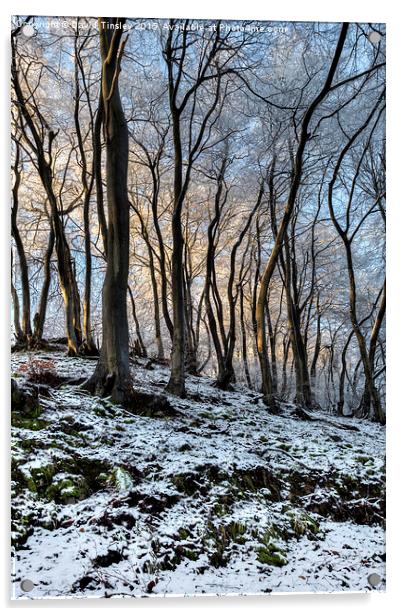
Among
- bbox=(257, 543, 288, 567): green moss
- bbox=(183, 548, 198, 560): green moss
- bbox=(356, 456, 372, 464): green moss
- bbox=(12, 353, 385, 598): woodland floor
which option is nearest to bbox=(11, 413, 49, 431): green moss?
bbox=(12, 353, 385, 598): woodland floor

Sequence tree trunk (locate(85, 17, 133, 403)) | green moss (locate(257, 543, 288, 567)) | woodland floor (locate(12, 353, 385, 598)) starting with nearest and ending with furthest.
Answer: woodland floor (locate(12, 353, 385, 598)), green moss (locate(257, 543, 288, 567)), tree trunk (locate(85, 17, 133, 403))

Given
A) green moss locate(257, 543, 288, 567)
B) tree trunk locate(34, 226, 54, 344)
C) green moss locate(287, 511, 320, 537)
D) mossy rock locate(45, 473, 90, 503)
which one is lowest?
green moss locate(257, 543, 288, 567)

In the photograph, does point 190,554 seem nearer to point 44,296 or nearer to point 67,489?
point 67,489

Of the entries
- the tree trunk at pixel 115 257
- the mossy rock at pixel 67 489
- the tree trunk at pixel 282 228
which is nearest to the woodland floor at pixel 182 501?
the mossy rock at pixel 67 489

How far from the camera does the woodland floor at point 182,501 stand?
7.19 feet

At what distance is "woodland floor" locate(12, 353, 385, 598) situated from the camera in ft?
7.19

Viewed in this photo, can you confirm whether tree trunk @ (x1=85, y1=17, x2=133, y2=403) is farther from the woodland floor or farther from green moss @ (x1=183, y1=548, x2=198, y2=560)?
green moss @ (x1=183, y1=548, x2=198, y2=560)

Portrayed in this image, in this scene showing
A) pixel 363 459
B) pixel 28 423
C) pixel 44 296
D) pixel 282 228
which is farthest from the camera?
pixel 282 228

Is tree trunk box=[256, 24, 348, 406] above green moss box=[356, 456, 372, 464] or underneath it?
above

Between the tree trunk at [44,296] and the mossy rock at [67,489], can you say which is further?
the tree trunk at [44,296]

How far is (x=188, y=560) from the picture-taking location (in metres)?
2.20

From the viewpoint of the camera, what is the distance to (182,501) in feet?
7.85

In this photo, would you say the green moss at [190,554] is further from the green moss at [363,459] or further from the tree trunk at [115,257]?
the green moss at [363,459]
